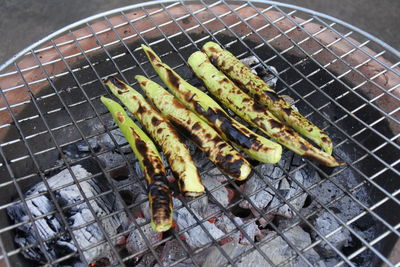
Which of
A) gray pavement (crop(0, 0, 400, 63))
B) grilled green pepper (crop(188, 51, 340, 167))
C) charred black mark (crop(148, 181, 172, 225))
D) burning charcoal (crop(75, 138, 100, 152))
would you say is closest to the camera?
charred black mark (crop(148, 181, 172, 225))

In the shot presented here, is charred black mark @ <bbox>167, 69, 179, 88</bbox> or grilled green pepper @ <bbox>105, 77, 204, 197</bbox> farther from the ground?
charred black mark @ <bbox>167, 69, 179, 88</bbox>

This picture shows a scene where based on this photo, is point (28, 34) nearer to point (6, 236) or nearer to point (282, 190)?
point (6, 236)

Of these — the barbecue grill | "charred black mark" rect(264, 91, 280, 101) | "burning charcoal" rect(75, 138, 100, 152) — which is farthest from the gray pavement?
"charred black mark" rect(264, 91, 280, 101)

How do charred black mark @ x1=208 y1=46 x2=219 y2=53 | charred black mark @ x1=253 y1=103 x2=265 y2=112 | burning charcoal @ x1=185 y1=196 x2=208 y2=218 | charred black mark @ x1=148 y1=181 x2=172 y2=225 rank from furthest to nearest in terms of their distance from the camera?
charred black mark @ x1=208 y1=46 x2=219 y2=53, burning charcoal @ x1=185 y1=196 x2=208 y2=218, charred black mark @ x1=253 y1=103 x2=265 y2=112, charred black mark @ x1=148 y1=181 x2=172 y2=225

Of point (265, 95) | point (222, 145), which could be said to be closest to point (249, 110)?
point (265, 95)

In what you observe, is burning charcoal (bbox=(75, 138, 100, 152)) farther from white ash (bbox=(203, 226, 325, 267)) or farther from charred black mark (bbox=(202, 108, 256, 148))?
white ash (bbox=(203, 226, 325, 267))

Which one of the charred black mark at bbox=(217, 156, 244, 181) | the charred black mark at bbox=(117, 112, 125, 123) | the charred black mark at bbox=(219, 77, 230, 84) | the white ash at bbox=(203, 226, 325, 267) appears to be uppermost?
the charred black mark at bbox=(117, 112, 125, 123)

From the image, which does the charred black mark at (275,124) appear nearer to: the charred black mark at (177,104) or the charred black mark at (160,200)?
the charred black mark at (177,104)

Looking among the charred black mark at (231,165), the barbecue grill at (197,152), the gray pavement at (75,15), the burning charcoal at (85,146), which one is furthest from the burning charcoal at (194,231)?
the gray pavement at (75,15)
